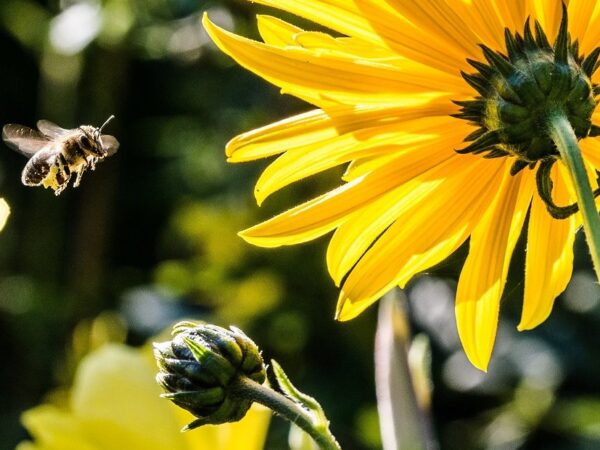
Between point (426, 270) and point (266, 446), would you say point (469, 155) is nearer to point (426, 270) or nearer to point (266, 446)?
point (426, 270)

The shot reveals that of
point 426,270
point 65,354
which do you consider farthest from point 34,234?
point 426,270

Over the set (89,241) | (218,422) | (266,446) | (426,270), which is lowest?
(218,422)

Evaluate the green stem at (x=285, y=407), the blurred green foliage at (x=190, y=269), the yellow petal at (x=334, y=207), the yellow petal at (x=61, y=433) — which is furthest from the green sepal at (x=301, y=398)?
the blurred green foliage at (x=190, y=269)

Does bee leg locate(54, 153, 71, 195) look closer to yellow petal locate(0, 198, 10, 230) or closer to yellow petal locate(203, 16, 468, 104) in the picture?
yellow petal locate(203, 16, 468, 104)

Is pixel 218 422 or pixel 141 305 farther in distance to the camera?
pixel 141 305

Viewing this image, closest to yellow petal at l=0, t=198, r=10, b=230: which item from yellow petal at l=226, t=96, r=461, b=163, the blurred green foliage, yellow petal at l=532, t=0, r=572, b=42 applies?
yellow petal at l=226, t=96, r=461, b=163

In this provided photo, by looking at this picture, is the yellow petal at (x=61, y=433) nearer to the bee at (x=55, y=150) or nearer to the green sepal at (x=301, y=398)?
the bee at (x=55, y=150)
